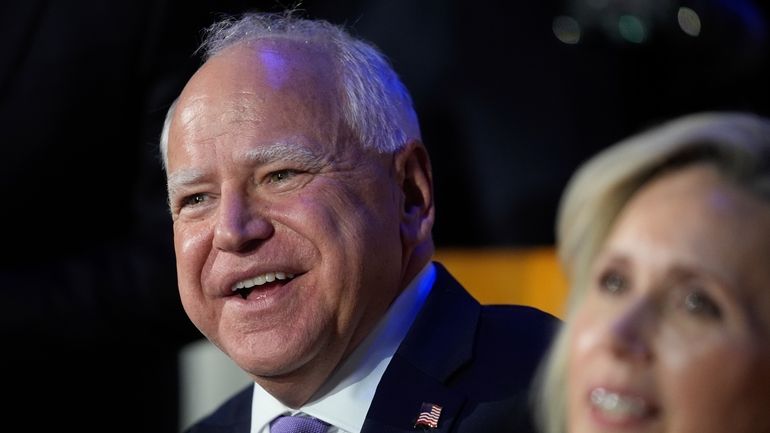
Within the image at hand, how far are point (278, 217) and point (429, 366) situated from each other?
324mm

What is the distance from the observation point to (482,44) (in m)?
3.49

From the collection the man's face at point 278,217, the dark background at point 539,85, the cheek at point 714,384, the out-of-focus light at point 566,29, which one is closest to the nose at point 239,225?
the man's face at point 278,217

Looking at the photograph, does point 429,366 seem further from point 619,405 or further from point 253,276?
point 619,405

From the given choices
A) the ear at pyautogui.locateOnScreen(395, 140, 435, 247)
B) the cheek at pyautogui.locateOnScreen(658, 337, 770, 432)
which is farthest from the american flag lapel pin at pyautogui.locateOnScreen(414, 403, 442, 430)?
the cheek at pyautogui.locateOnScreen(658, 337, 770, 432)

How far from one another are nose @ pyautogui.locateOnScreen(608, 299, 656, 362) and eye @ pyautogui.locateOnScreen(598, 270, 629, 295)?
38 millimetres

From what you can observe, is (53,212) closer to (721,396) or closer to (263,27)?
(263,27)

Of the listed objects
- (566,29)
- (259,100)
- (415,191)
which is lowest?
(415,191)

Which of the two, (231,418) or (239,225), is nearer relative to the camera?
(239,225)

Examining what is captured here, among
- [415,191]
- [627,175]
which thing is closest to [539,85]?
[415,191]

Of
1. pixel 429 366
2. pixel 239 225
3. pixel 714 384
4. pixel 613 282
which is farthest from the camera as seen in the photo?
pixel 429 366

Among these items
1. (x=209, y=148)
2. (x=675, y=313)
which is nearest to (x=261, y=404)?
(x=209, y=148)

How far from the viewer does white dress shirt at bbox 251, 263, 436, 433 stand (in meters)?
2.09

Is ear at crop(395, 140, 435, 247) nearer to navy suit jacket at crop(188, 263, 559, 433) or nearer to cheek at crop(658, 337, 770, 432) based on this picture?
navy suit jacket at crop(188, 263, 559, 433)

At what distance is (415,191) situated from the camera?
2229 mm
